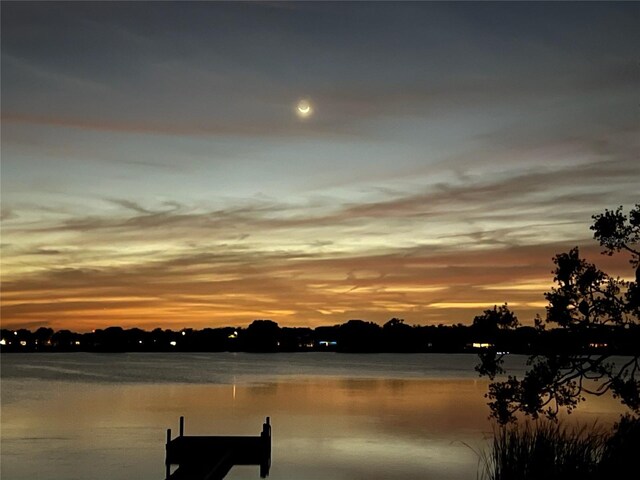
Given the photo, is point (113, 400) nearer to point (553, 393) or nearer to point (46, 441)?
point (46, 441)

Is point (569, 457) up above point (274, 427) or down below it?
above

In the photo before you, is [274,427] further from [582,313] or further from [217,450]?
[582,313]

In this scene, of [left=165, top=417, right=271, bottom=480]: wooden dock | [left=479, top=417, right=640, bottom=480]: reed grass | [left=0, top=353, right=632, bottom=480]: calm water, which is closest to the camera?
[left=479, top=417, right=640, bottom=480]: reed grass

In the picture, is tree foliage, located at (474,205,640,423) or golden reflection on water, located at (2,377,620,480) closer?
tree foliage, located at (474,205,640,423)

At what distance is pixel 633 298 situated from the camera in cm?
1662

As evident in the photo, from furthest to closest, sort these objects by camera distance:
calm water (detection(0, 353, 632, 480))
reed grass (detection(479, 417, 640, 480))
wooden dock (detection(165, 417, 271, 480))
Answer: calm water (detection(0, 353, 632, 480)) < wooden dock (detection(165, 417, 271, 480)) < reed grass (detection(479, 417, 640, 480))

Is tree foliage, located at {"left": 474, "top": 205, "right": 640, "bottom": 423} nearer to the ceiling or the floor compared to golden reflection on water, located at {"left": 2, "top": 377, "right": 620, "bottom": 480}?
nearer to the ceiling

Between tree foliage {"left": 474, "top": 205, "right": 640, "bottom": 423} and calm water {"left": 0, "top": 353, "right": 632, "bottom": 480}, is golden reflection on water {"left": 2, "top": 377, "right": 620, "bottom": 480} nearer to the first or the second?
calm water {"left": 0, "top": 353, "right": 632, "bottom": 480}

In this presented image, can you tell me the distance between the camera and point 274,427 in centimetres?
5153

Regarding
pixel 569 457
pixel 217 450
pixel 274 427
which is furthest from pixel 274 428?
pixel 569 457

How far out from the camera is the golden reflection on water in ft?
118

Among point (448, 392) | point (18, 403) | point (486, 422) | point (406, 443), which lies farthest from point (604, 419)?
point (18, 403)

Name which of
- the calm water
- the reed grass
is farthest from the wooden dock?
the reed grass

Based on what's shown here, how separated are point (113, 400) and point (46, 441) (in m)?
27.3
